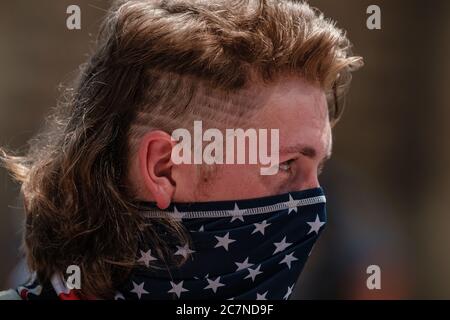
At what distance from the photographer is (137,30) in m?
2.44

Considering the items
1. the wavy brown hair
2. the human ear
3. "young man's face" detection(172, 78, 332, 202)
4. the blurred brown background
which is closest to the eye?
"young man's face" detection(172, 78, 332, 202)

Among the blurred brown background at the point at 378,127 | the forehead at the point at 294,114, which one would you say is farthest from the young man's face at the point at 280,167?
the blurred brown background at the point at 378,127

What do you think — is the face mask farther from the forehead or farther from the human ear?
the forehead

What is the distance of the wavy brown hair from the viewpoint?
7.75ft

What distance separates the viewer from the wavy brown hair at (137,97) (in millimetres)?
2361

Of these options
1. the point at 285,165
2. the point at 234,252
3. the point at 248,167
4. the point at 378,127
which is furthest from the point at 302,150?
the point at 378,127

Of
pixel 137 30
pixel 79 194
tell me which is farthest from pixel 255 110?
pixel 79 194

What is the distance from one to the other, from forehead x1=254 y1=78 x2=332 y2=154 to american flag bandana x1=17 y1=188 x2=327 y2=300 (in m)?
0.19

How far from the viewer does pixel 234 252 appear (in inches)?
93.7

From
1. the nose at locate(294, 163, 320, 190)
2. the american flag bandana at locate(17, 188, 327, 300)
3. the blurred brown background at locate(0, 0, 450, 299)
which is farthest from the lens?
the blurred brown background at locate(0, 0, 450, 299)

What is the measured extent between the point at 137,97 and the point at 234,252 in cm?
60

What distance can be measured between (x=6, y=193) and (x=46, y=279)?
110 inches

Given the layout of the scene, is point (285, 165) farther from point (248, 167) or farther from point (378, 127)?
point (378, 127)
